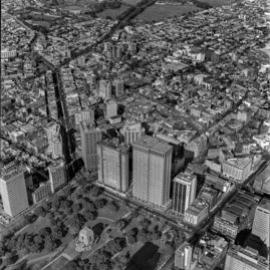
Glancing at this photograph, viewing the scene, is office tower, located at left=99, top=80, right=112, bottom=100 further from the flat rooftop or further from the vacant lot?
the vacant lot

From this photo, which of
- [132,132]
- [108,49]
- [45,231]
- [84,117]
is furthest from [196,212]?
[108,49]

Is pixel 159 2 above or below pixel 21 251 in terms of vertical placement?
above

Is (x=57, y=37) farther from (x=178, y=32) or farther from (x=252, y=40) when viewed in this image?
(x=252, y=40)

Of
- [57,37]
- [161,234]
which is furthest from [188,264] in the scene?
[57,37]

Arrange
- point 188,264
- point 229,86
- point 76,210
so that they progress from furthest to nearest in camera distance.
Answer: point 229,86
point 76,210
point 188,264

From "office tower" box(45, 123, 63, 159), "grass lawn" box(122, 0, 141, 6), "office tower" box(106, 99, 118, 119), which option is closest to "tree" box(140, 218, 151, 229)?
"office tower" box(45, 123, 63, 159)

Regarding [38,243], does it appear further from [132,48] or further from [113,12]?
[113,12]
